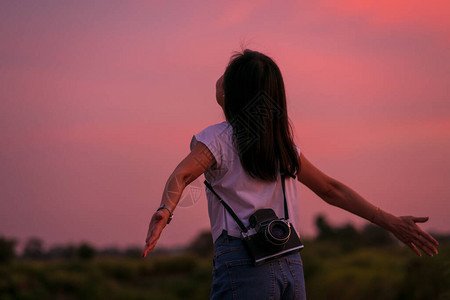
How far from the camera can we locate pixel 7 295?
17484 mm

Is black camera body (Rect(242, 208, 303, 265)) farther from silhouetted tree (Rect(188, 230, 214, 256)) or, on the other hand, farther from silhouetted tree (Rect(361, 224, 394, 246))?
silhouetted tree (Rect(188, 230, 214, 256))

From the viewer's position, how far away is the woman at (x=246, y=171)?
7.38ft

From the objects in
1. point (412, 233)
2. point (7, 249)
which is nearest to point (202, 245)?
point (7, 249)

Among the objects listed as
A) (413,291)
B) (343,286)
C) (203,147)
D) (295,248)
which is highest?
(203,147)

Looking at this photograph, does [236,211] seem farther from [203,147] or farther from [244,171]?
[203,147]

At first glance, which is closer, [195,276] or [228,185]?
[228,185]

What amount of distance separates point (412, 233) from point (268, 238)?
4.15 feet

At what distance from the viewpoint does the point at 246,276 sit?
223 centimetres

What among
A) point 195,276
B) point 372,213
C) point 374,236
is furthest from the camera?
point 195,276

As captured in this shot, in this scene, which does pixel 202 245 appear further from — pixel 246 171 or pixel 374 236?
pixel 246 171

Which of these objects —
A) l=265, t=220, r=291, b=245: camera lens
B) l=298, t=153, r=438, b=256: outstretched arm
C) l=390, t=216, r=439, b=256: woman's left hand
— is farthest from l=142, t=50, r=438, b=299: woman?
l=390, t=216, r=439, b=256: woman's left hand

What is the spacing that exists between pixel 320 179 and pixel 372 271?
436 inches

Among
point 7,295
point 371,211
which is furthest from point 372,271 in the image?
point 7,295

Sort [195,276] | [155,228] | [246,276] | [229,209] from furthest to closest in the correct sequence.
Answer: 1. [195,276]
2. [229,209]
3. [246,276]
4. [155,228]
